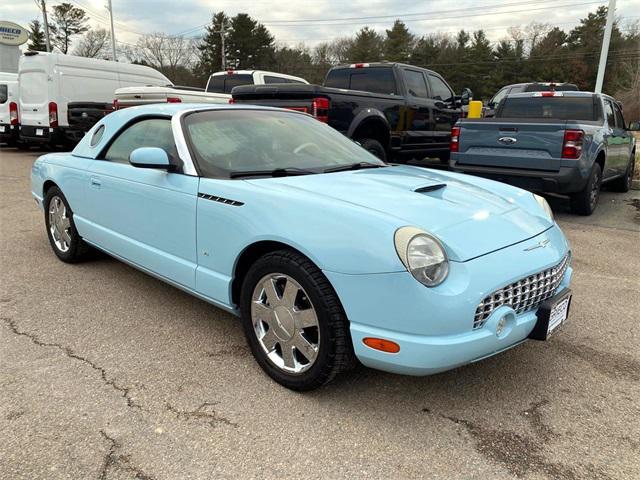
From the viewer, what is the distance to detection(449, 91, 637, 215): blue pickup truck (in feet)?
22.0

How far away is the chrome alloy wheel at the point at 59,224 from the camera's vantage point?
469 centimetres

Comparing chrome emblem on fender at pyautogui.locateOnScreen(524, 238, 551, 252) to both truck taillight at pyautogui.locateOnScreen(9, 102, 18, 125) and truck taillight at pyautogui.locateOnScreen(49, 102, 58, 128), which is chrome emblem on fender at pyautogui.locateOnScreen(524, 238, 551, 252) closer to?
truck taillight at pyautogui.locateOnScreen(49, 102, 58, 128)

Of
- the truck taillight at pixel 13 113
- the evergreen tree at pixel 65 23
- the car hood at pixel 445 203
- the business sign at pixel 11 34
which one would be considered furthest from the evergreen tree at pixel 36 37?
the car hood at pixel 445 203

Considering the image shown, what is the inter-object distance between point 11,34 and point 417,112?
26.5m

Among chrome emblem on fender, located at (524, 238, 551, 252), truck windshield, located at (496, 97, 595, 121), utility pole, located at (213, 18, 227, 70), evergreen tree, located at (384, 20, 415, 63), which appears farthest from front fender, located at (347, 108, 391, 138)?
evergreen tree, located at (384, 20, 415, 63)

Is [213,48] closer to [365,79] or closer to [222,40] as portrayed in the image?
[222,40]

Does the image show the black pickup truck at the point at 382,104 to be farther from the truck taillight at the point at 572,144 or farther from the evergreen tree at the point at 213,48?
the evergreen tree at the point at 213,48

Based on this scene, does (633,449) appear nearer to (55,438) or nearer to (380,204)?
(380,204)

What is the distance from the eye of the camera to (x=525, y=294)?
2531 mm

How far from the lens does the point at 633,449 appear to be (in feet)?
7.62

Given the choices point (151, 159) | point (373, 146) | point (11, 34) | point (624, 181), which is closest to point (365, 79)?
point (373, 146)

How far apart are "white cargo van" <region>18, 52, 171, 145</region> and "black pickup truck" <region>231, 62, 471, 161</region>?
6868 mm

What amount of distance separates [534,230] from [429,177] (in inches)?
33.4

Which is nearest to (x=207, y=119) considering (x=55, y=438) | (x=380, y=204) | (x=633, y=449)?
(x=380, y=204)
